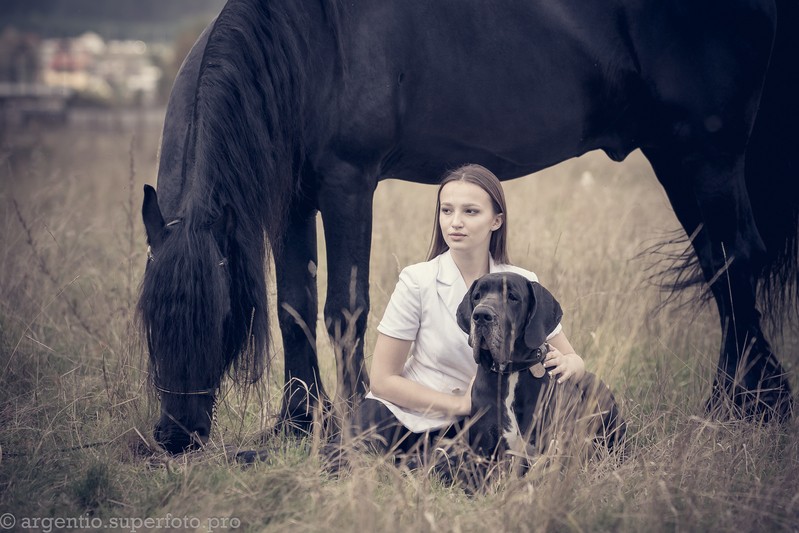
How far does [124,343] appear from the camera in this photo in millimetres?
3875

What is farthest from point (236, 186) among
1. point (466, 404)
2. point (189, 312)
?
point (466, 404)

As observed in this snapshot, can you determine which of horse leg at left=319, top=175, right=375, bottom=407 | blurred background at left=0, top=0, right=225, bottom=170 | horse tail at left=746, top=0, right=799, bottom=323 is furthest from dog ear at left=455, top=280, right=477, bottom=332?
blurred background at left=0, top=0, right=225, bottom=170

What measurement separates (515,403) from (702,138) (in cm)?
174

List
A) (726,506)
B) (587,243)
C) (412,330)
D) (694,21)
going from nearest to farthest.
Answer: (726,506) → (412,330) → (694,21) → (587,243)

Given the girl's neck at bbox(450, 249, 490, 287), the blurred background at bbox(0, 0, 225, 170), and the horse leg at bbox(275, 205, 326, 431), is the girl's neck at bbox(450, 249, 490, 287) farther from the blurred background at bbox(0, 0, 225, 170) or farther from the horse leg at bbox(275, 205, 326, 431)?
the blurred background at bbox(0, 0, 225, 170)

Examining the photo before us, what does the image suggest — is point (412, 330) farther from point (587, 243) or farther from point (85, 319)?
point (587, 243)

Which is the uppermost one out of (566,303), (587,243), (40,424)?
(587,243)

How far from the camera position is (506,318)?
2.61 metres

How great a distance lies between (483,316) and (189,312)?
3.14 feet

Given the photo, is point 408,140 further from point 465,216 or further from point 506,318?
point 506,318

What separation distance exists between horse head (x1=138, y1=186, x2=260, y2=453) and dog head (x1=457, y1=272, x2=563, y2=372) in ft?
2.70

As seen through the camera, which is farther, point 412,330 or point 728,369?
point 728,369

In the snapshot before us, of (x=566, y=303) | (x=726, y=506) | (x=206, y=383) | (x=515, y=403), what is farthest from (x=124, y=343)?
(x=726, y=506)
